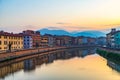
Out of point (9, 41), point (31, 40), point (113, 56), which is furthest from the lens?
point (31, 40)

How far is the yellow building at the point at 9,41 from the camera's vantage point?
62.6 meters

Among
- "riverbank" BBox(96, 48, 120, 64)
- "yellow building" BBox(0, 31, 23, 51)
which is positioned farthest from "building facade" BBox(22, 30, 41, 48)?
"riverbank" BBox(96, 48, 120, 64)

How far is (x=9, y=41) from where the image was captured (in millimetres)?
68000

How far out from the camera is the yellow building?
62.6m

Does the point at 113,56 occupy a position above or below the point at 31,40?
below

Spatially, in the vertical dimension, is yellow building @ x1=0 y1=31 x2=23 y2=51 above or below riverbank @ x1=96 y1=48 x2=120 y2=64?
above

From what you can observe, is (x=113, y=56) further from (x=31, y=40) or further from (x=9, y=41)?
(x=31, y=40)

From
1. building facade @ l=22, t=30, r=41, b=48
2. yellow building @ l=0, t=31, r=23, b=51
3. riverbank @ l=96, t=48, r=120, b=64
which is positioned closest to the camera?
riverbank @ l=96, t=48, r=120, b=64

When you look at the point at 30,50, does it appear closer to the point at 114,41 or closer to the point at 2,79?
the point at 114,41

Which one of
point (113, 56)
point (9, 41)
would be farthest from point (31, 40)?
point (113, 56)

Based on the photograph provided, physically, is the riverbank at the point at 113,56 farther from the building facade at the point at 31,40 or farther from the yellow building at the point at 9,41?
the building facade at the point at 31,40

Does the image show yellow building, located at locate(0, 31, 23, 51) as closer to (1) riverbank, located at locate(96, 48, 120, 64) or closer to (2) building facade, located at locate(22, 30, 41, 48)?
(2) building facade, located at locate(22, 30, 41, 48)

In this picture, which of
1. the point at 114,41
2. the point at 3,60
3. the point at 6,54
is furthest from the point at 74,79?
the point at 114,41

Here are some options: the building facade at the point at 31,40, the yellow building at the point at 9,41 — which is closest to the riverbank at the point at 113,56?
the yellow building at the point at 9,41
